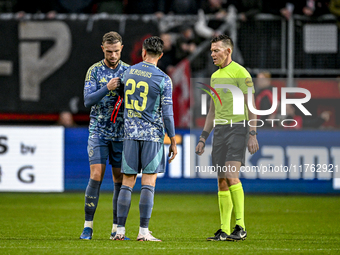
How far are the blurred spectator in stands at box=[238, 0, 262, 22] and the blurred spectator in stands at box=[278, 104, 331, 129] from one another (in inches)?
90.0

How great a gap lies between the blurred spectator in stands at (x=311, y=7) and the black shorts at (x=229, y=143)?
7.76 meters

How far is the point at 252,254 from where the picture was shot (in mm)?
5902

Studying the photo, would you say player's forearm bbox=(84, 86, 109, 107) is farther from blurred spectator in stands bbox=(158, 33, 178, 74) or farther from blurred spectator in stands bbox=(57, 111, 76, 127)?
blurred spectator in stands bbox=(158, 33, 178, 74)

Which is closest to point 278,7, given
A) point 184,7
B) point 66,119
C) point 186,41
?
point 184,7

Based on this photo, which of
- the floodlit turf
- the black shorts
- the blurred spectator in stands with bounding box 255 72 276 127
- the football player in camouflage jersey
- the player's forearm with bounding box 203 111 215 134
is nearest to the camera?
the floodlit turf

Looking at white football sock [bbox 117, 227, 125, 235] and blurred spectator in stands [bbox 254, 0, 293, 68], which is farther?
blurred spectator in stands [bbox 254, 0, 293, 68]

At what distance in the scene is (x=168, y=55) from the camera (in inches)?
563

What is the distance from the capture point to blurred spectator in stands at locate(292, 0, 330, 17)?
46.0 ft

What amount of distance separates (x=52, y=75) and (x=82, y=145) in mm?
2506

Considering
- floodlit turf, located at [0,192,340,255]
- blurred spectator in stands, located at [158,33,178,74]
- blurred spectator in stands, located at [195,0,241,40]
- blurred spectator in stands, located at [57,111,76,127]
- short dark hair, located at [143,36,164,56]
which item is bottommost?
floodlit turf, located at [0,192,340,255]

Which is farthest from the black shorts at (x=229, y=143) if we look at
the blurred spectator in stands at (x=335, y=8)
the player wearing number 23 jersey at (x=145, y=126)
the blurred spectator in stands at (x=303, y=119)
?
the blurred spectator in stands at (x=335, y=8)

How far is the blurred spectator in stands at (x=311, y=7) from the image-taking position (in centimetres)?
1402

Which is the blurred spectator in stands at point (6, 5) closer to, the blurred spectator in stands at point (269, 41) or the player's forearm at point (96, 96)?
the blurred spectator in stands at point (269, 41)

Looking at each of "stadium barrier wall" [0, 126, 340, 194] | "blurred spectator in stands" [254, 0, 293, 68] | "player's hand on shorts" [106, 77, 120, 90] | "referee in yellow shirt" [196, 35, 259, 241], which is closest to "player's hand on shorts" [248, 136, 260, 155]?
"referee in yellow shirt" [196, 35, 259, 241]
